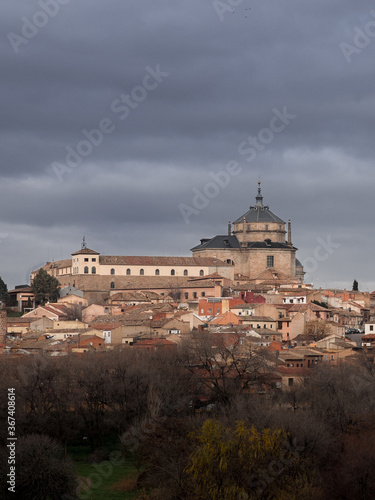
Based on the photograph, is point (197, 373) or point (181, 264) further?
point (181, 264)

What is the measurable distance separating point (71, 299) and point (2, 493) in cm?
5197

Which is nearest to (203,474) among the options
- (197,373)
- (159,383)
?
(159,383)

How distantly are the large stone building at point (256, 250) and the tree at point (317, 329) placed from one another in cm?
2083

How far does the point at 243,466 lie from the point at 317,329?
3770 cm

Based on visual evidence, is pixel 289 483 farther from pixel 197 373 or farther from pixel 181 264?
pixel 181 264

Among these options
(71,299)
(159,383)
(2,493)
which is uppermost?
(71,299)

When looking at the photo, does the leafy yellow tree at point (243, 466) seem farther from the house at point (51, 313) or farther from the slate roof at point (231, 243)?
the slate roof at point (231, 243)

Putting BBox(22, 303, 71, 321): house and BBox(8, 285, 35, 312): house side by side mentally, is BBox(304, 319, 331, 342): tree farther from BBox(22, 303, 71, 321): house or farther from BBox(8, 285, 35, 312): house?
BBox(8, 285, 35, 312): house

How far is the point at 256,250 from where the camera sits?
85938 millimetres

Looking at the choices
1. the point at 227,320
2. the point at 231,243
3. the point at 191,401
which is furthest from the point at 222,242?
the point at 191,401

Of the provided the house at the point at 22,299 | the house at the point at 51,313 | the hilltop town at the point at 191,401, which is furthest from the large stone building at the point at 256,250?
the house at the point at 51,313

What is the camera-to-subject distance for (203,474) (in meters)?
22.9

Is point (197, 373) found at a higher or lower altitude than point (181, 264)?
lower

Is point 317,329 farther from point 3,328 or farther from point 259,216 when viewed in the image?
point 259,216
